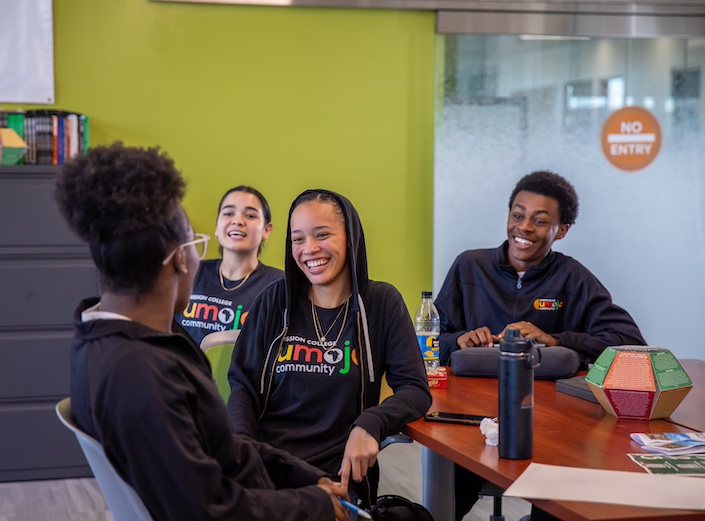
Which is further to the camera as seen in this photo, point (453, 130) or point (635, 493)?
point (453, 130)

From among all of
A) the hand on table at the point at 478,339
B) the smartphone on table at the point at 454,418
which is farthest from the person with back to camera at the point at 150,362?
the hand on table at the point at 478,339

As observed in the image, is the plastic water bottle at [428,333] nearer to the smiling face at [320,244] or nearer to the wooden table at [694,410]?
the smiling face at [320,244]

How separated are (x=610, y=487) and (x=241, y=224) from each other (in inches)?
102

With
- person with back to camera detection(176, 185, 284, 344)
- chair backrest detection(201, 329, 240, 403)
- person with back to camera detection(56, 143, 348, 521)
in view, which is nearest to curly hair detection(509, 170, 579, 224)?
person with back to camera detection(176, 185, 284, 344)

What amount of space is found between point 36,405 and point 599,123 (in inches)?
142

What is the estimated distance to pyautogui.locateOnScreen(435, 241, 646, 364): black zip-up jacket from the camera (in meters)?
3.12

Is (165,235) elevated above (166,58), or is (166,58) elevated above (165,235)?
(166,58)

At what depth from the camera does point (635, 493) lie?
5.44 ft

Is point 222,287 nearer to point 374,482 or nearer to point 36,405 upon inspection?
point 36,405

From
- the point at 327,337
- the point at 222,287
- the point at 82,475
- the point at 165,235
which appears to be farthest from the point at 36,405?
the point at 165,235

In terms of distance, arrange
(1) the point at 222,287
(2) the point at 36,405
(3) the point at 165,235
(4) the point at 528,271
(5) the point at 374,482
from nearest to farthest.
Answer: (3) the point at 165,235 < (5) the point at 374,482 < (4) the point at 528,271 < (1) the point at 222,287 < (2) the point at 36,405

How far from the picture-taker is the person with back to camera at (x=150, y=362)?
146 centimetres

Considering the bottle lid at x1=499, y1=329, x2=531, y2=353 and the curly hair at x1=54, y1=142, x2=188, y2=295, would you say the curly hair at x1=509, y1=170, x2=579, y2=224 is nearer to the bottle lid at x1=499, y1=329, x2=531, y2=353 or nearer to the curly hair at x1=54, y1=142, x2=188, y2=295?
the bottle lid at x1=499, y1=329, x2=531, y2=353

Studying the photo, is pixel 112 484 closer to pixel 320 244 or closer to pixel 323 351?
pixel 323 351
